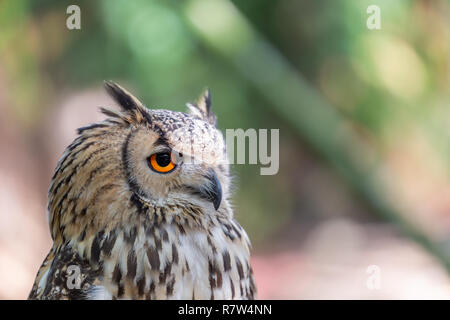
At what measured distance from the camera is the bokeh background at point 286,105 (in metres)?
→ 3.48

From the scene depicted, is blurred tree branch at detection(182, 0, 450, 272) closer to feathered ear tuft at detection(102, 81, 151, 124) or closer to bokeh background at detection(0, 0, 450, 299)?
bokeh background at detection(0, 0, 450, 299)

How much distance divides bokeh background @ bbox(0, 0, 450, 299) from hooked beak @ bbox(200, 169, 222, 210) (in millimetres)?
1702

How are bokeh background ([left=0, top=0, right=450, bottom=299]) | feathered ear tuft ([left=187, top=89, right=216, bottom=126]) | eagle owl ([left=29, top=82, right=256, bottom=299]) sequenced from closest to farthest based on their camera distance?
eagle owl ([left=29, top=82, right=256, bottom=299]) < feathered ear tuft ([left=187, top=89, right=216, bottom=126]) < bokeh background ([left=0, top=0, right=450, bottom=299])

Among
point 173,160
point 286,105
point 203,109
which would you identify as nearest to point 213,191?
point 173,160

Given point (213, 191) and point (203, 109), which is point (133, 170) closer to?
point (213, 191)

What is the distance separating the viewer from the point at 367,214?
5.10m

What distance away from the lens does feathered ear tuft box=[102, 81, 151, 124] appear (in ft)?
4.51

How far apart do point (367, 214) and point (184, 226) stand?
4057mm

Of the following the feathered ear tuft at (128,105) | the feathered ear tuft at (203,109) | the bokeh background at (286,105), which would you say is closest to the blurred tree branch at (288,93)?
the bokeh background at (286,105)

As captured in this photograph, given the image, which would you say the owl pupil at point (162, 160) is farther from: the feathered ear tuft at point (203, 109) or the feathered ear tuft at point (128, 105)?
the feathered ear tuft at point (203, 109)

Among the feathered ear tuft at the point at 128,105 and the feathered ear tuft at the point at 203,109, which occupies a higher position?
the feathered ear tuft at the point at 203,109

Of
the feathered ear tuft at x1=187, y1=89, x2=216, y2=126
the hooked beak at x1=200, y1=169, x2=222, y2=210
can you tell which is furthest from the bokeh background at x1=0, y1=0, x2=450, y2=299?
→ the hooked beak at x1=200, y1=169, x2=222, y2=210

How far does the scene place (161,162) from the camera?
1.37 meters

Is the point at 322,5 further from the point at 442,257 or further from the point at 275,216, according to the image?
Result: the point at 442,257
